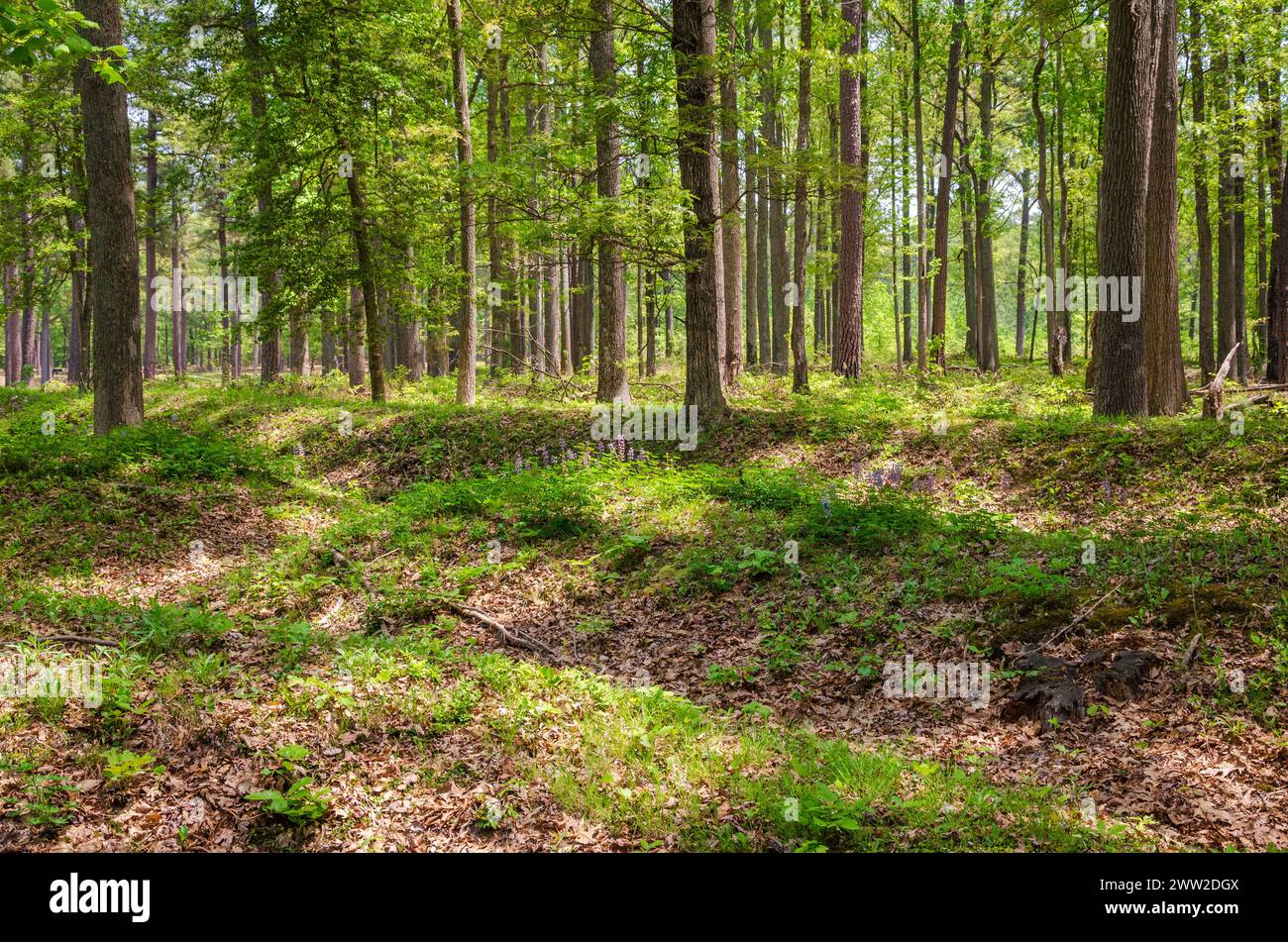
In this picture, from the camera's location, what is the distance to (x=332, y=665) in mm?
6031

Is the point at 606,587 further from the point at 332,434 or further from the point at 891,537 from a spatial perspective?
the point at 332,434

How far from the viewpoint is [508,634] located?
705 cm

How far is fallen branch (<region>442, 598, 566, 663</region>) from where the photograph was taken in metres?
6.86

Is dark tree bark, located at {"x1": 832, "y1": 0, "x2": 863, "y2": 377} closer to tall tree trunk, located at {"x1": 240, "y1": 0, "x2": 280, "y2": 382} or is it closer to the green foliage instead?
tall tree trunk, located at {"x1": 240, "y1": 0, "x2": 280, "y2": 382}

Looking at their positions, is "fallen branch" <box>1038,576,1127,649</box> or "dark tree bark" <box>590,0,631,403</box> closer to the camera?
"fallen branch" <box>1038,576,1127,649</box>

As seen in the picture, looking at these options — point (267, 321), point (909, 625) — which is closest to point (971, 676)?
point (909, 625)

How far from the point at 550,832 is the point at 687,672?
2324 millimetres

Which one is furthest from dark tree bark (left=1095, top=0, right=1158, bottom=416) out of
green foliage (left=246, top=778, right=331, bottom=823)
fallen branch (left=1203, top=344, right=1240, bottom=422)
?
green foliage (left=246, top=778, right=331, bottom=823)

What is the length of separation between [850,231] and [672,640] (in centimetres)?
1277

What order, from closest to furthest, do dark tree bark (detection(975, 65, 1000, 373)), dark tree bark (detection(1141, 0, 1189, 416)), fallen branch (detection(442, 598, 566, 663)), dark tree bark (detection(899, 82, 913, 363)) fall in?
A: fallen branch (detection(442, 598, 566, 663))
dark tree bark (detection(1141, 0, 1189, 416))
dark tree bark (detection(899, 82, 913, 363))
dark tree bark (detection(975, 65, 1000, 373))

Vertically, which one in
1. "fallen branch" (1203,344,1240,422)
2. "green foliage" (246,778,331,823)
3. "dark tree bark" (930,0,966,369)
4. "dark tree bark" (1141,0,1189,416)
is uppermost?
"dark tree bark" (930,0,966,369)

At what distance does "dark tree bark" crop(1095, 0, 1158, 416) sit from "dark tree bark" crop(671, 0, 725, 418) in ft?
17.8

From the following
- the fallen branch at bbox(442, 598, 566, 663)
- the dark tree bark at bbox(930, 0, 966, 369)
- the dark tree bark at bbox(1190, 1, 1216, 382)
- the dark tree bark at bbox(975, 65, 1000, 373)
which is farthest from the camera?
the dark tree bark at bbox(975, 65, 1000, 373)

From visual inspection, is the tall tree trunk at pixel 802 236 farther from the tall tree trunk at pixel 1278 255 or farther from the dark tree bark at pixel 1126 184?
the tall tree trunk at pixel 1278 255
